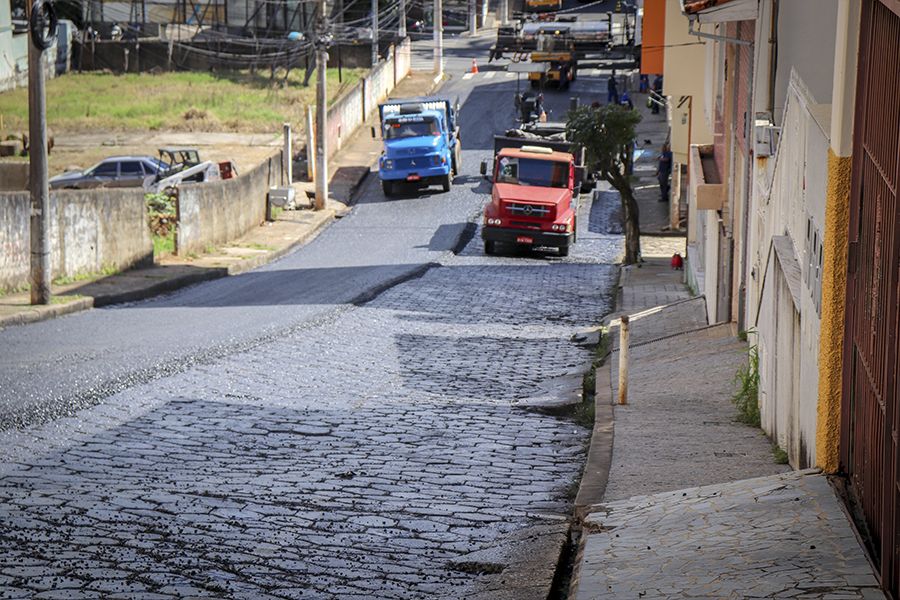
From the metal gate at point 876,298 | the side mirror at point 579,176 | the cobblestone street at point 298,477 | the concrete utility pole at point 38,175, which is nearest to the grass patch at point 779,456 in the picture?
the cobblestone street at point 298,477

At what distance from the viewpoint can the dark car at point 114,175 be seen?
3716cm

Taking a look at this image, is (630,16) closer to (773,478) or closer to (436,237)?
(436,237)

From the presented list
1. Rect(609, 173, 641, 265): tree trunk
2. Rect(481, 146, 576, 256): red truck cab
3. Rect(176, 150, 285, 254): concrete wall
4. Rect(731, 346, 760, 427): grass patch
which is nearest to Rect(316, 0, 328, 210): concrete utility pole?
Rect(176, 150, 285, 254): concrete wall

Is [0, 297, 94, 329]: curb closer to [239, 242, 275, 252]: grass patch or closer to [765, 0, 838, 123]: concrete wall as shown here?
[239, 242, 275, 252]: grass patch

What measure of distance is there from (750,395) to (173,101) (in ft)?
162

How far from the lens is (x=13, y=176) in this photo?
3925 cm

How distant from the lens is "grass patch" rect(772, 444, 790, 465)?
10.3 metres

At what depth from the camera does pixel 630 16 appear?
7400 centimetres

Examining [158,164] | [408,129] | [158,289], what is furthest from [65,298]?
[408,129]

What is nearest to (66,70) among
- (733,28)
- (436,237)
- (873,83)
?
(436,237)

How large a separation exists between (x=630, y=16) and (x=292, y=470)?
218ft

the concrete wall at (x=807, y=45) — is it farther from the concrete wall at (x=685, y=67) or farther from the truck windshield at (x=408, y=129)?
the truck windshield at (x=408, y=129)

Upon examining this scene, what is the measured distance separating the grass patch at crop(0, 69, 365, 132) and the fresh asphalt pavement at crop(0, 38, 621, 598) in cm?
3003

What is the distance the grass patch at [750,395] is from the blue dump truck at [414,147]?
95.2ft
